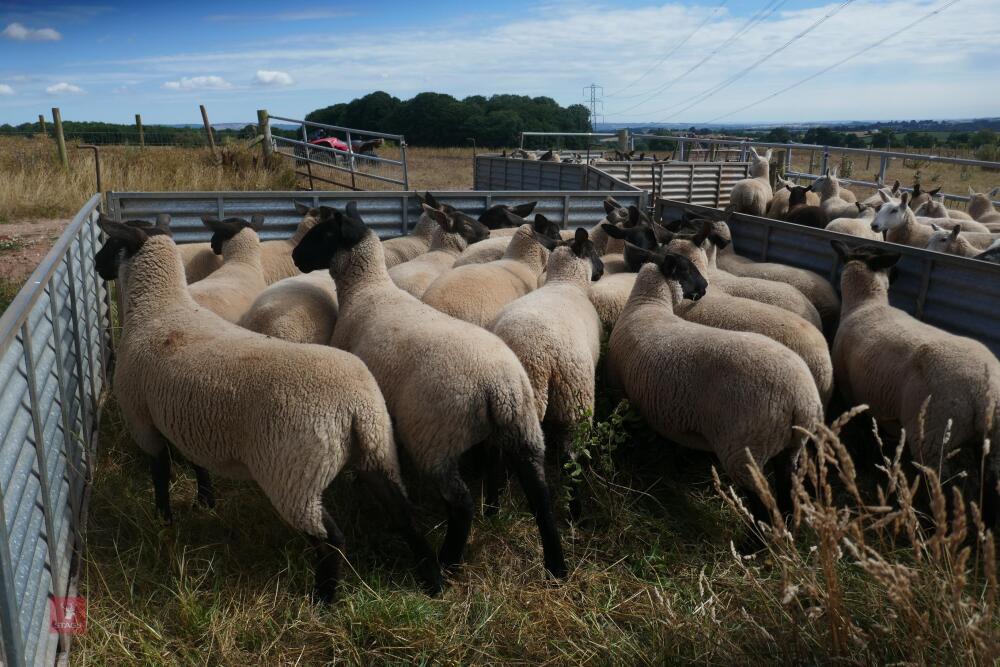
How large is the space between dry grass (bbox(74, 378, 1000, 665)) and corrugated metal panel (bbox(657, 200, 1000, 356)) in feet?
5.15

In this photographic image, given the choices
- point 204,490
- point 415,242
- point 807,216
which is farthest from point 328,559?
point 807,216

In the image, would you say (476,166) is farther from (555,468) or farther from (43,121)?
(43,121)

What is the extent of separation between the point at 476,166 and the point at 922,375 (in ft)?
38.5

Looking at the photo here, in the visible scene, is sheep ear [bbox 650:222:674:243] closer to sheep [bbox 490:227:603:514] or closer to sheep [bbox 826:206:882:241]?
sheep [bbox 490:227:603:514]

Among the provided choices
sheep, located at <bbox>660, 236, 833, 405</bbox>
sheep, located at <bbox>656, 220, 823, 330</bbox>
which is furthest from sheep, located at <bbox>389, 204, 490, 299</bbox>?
sheep, located at <bbox>660, 236, 833, 405</bbox>

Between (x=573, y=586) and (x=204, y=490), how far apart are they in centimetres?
216

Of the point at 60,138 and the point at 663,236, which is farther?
the point at 60,138

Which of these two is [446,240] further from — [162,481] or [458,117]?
[458,117]

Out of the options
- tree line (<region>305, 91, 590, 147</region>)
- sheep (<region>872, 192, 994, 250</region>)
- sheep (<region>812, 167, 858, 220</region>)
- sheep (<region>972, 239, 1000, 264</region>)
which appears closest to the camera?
sheep (<region>972, 239, 1000, 264</region>)

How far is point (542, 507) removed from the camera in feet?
11.8

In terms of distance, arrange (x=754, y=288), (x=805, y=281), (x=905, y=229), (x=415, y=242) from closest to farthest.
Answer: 1. (x=754, y=288)
2. (x=805, y=281)
3. (x=415, y=242)
4. (x=905, y=229)

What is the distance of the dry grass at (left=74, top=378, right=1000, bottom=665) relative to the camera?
7.50 feet

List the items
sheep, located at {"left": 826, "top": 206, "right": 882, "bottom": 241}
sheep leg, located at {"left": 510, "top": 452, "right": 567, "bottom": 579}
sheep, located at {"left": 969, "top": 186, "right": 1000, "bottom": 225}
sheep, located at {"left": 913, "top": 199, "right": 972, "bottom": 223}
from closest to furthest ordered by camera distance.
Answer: sheep leg, located at {"left": 510, "top": 452, "right": 567, "bottom": 579}
sheep, located at {"left": 826, "top": 206, "right": 882, "bottom": 241}
sheep, located at {"left": 913, "top": 199, "right": 972, "bottom": 223}
sheep, located at {"left": 969, "top": 186, "right": 1000, "bottom": 225}

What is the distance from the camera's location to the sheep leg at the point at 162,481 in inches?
153
